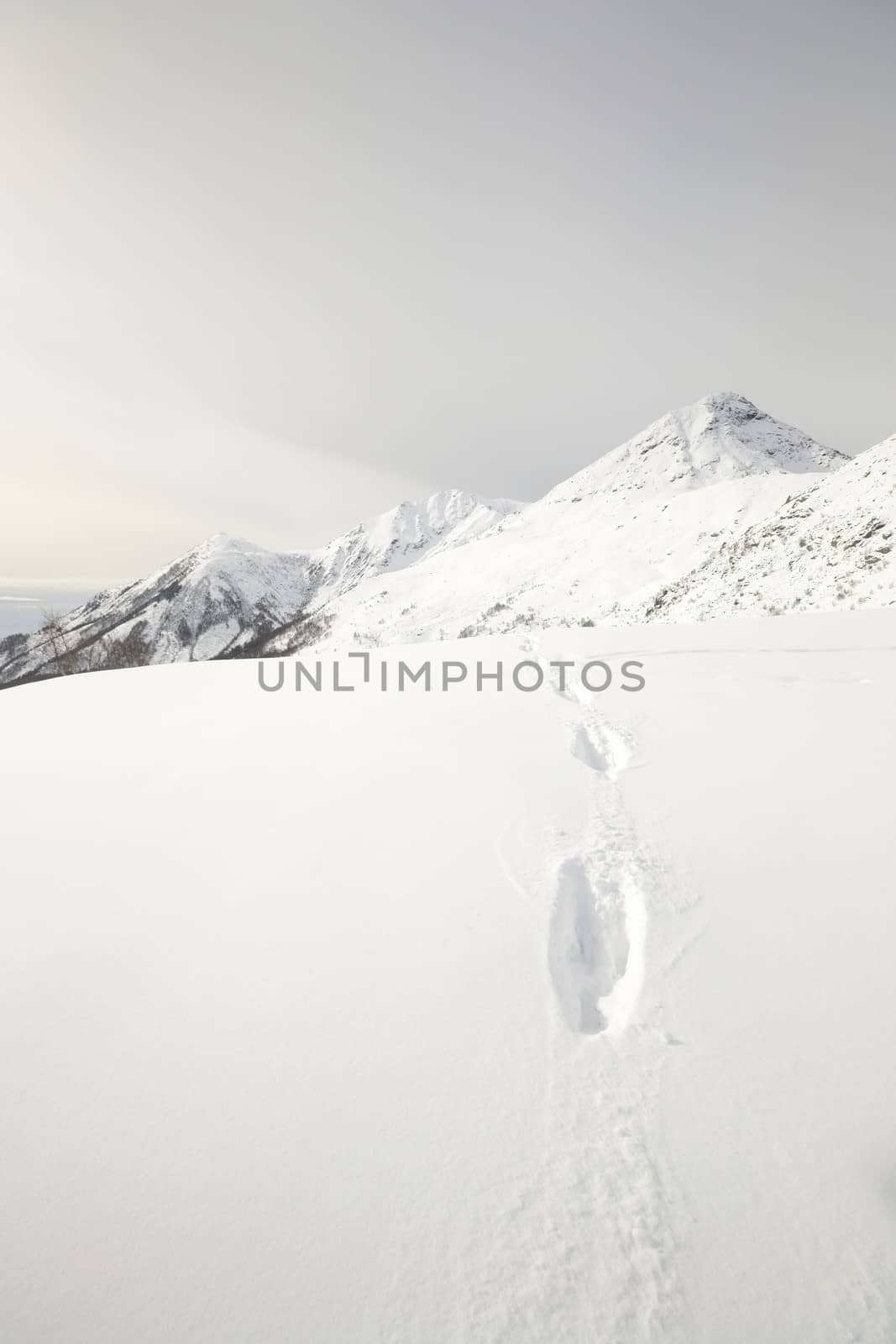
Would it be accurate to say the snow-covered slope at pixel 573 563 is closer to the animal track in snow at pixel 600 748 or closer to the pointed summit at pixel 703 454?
the pointed summit at pixel 703 454

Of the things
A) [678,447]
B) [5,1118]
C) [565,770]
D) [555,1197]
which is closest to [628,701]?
[565,770]

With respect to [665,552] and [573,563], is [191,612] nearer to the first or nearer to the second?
[573,563]

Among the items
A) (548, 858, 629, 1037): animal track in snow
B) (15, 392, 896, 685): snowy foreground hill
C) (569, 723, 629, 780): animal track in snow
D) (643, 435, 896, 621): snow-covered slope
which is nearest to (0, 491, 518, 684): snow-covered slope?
(15, 392, 896, 685): snowy foreground hill

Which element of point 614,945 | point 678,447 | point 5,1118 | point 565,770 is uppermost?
point 678,447

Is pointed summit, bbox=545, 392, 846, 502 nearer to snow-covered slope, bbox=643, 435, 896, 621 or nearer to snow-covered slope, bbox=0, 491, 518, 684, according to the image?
snow-covered slope, bbox=643, 435, 896, 621

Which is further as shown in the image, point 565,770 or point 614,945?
point 565,770

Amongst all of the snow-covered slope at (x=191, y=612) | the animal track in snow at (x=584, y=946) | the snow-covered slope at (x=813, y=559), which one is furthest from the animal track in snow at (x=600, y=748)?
the snow-covered slope at (x=191, y=612)

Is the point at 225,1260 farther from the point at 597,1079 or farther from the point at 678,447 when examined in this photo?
the point at 678,447
